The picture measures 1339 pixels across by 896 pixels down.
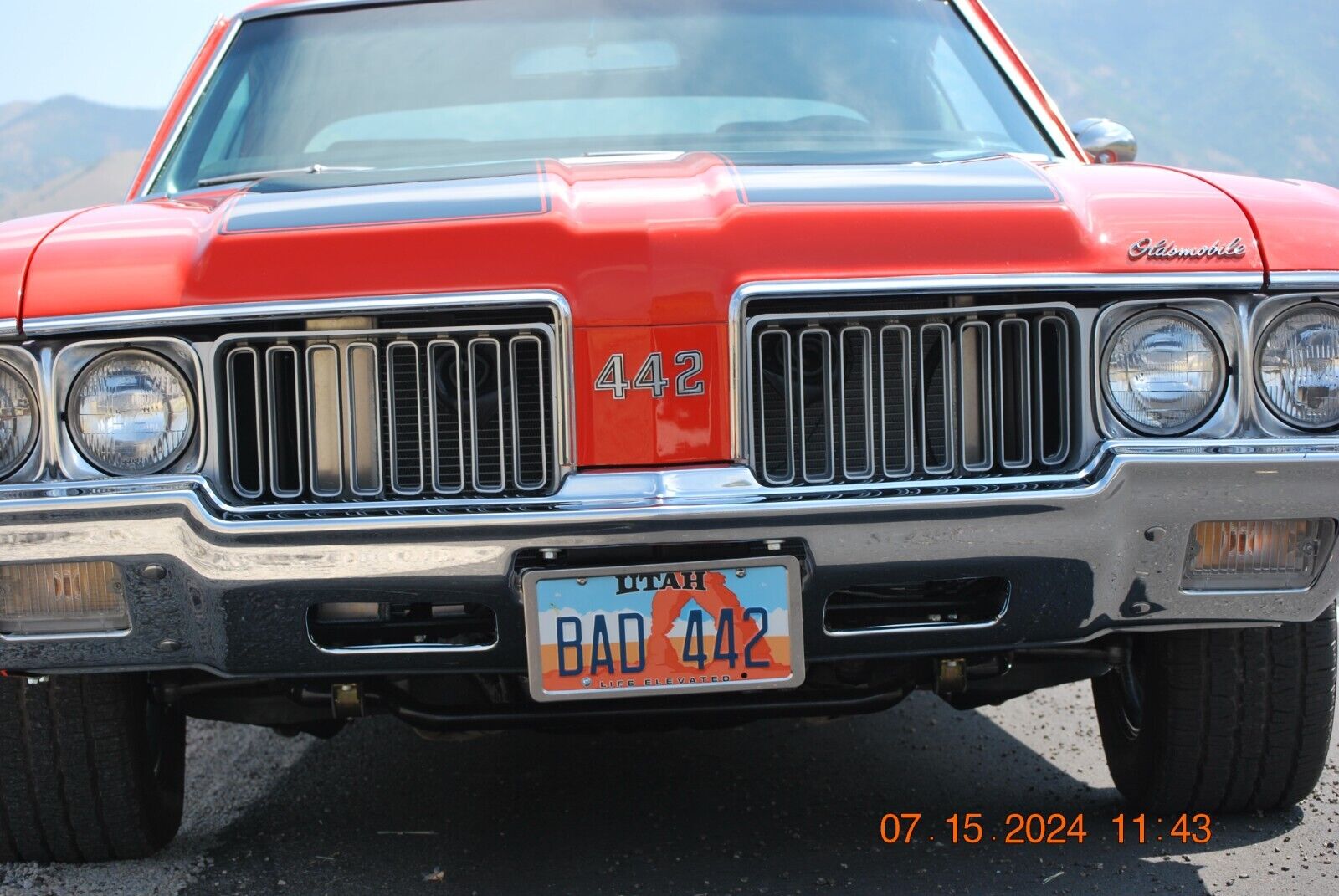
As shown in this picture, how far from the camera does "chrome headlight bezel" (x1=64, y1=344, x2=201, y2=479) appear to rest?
2.39 metres

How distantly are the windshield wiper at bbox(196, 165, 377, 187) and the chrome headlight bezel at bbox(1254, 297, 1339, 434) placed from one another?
6.50ft

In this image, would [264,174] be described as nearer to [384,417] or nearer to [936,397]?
[384,417]

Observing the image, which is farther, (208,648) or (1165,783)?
(1165,783)

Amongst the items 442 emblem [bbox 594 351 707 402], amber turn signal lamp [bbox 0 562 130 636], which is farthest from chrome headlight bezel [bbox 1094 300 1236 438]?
amber turn signal lamp [bbox 0 562 130 636]

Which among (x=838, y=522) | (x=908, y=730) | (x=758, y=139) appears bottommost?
(x=908, y=730)

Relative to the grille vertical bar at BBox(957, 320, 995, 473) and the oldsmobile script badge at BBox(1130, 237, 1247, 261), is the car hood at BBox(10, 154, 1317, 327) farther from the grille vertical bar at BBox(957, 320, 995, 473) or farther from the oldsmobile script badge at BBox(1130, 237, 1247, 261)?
the grille vertical bar at BBox(957, 320, 995, 473)

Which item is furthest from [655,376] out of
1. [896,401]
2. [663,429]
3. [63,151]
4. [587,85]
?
[63,151]

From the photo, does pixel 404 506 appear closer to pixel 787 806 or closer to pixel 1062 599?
pixel 1062 599

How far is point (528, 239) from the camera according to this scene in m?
2.34

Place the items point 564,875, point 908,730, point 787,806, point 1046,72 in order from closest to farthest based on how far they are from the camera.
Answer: point 564,875
point 787,806
point 908,730
point 1046,72

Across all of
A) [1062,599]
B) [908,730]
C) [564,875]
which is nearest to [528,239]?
[1062,599]

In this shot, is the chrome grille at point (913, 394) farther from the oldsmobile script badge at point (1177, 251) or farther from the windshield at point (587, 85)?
the windshield at point (587, 85)

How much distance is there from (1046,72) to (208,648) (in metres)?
18.6

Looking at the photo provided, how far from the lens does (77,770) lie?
2805 mm
